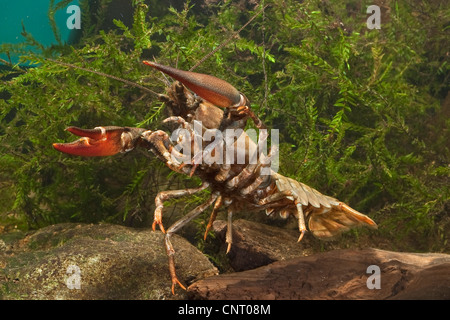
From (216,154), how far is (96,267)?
129cm

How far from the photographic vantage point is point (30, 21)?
21.5ft

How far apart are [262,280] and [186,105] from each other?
58.0 inches

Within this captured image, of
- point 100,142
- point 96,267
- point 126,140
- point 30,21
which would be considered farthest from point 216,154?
point 30,21

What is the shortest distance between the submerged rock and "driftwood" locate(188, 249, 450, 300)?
1.59 ft

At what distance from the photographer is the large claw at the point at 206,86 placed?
7.14 ft

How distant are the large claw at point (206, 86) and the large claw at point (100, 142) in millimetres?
639

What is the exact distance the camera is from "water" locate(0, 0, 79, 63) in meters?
5.76

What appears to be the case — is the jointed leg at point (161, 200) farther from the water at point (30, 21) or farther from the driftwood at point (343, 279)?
the water at point (30, 21)

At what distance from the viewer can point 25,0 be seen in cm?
725

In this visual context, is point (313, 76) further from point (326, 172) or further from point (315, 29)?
point (326, 172)

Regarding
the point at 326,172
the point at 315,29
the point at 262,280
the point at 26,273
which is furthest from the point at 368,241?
the point at 26,273

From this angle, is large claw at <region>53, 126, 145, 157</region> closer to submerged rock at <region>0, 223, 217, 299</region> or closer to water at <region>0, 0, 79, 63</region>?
submerged rock at <region>0, 223, 217, 299</region>

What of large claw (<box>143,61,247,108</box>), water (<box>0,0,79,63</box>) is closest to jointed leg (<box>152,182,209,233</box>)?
large claw (<box>143,61,247,108</box>)

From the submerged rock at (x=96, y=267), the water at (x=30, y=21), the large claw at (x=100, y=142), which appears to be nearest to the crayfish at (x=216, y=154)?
the large claw at (x=100, y=142)
